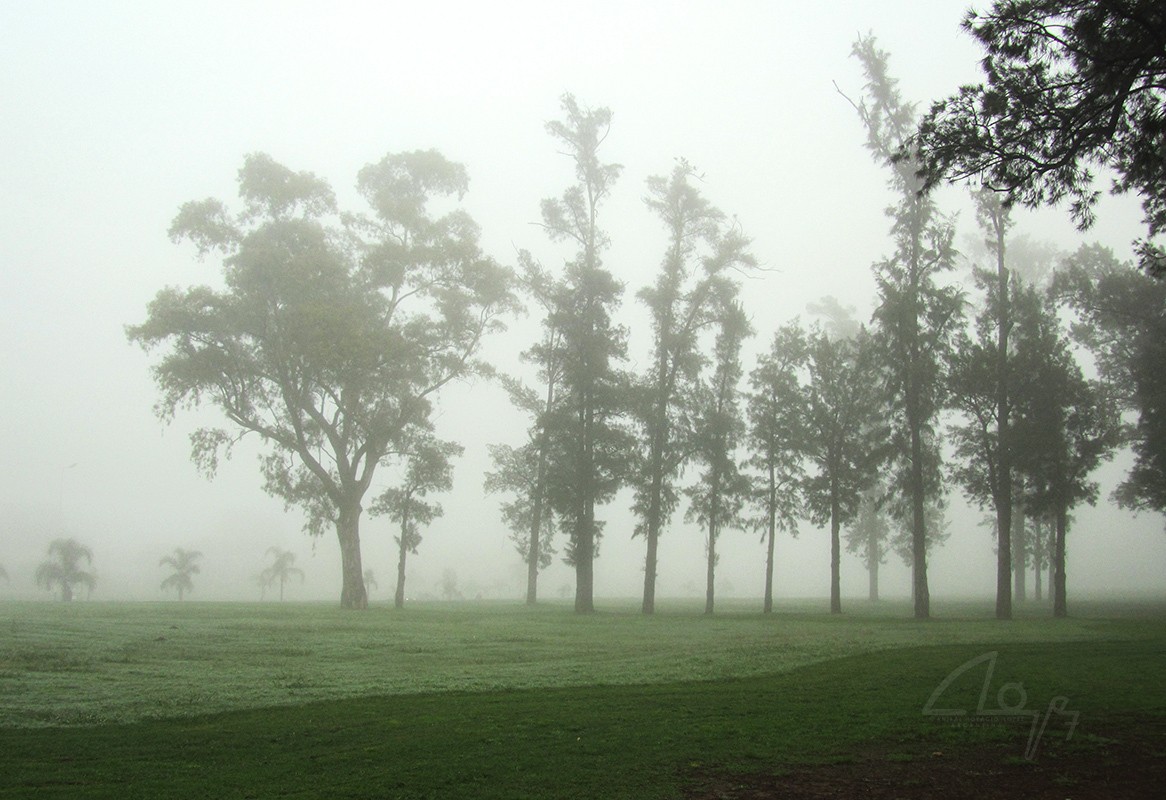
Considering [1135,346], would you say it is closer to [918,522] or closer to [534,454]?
Answer: [918,522]

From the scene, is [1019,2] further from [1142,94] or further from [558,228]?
[558,228]

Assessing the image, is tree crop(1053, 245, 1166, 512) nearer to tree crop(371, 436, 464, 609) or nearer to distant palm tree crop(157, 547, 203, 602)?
tree crop(371, 436, 464, 609)

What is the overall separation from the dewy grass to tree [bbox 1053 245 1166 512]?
31.6ft

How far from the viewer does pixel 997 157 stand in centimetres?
1055

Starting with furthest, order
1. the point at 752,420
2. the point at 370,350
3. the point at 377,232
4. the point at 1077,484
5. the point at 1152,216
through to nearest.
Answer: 1. the point at 377,232
2. the point at 752,420
3. the point at 370,350
4. the point at 1077,484
5. the point at 1152,216

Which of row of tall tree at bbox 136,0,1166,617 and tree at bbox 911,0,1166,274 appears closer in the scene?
tree at bbox 911,0,1166,274

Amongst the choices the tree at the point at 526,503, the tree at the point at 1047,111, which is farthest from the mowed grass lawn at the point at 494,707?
the tree at the point at 526,503

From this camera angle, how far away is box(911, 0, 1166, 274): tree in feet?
32.2

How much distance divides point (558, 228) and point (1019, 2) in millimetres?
30055

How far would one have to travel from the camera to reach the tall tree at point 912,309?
102 feet

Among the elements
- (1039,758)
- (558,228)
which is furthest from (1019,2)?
(558,228)

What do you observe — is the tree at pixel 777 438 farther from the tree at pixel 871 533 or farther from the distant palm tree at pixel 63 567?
the distant palm tree at pixel 63 567

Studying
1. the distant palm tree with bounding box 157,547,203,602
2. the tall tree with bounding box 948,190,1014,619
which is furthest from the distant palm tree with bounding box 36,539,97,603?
the tall tree with bounding box 948,190,1014,619
